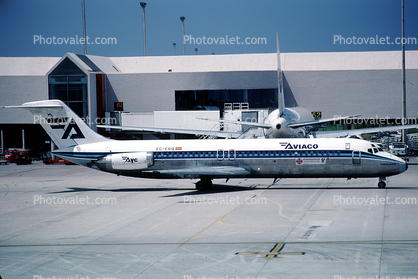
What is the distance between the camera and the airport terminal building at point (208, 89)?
206ft

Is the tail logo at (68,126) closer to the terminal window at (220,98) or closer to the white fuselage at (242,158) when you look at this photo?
the white fuselage at (242,158)

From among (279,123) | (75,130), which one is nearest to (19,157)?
(75,130)

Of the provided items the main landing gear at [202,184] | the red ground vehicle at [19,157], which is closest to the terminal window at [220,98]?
the red ground vehicle at [19,157]

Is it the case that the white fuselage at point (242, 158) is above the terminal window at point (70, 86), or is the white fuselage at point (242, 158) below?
below

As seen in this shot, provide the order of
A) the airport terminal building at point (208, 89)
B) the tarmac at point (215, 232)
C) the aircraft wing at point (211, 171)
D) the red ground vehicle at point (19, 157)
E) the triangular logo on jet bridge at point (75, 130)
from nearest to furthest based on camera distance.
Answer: the tarmac at point (215, 232), the aircraft wing at point (211, 171), the triangular logo on jet bridge at point (75, 130), the red ground vehicle at point (19, 157), the airport terminal building at point (208, 89)

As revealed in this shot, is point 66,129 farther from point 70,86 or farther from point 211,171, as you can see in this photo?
point 70,86

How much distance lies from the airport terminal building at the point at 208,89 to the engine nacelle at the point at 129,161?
29256mm

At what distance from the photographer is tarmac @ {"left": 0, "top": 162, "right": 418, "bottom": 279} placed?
48.1ft

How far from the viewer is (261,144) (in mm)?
32438

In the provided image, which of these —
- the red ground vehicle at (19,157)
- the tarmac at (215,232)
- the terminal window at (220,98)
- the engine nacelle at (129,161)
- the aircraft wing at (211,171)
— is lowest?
the tarmac at (215,232)

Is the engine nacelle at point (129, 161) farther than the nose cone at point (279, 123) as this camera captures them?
No

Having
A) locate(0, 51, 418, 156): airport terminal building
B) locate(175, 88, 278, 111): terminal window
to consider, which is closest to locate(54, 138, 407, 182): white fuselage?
locate(0, 51, 418, 156): airport terminal building

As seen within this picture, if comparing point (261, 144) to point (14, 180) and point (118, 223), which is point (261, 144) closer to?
point (118, 223)

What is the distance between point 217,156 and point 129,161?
6.29 meters
